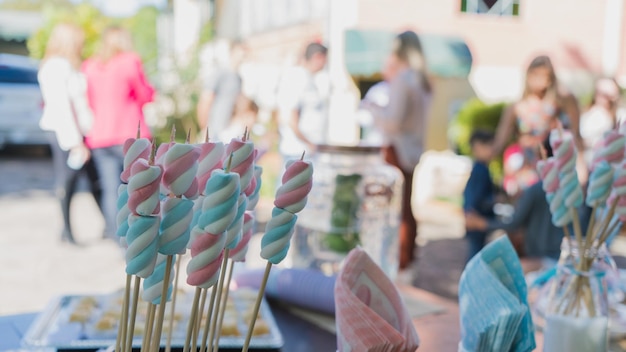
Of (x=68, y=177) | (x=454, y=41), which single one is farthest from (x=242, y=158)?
(x=454, y=41)

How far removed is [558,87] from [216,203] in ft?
11.0

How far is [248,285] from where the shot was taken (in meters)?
1.74

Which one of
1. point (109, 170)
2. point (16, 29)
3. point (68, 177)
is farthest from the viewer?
point (16, 29)

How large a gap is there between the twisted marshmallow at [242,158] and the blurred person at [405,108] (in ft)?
10.4

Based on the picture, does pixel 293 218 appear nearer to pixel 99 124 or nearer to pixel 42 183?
pixel 99 124

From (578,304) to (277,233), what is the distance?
2.08ft

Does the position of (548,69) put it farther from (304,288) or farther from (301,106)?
(304,288)

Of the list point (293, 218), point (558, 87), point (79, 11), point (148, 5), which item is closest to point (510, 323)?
point (293, 218)

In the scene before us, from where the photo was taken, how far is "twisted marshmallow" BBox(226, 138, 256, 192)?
79 centimetres

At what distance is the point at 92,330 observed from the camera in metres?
1.34

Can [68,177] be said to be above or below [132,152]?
below

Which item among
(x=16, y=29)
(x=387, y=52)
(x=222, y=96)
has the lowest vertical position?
(x=222, y=96)

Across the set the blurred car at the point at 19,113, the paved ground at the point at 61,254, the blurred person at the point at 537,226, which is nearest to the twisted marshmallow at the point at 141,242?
the blurred person at the point at 537,226

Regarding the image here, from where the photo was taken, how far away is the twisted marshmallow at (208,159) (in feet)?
2.58
